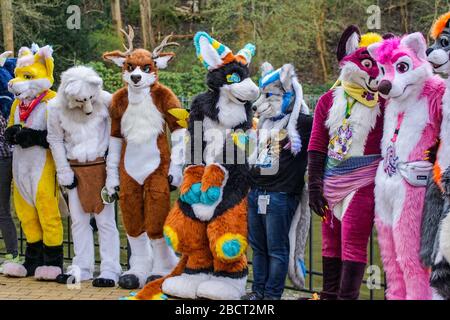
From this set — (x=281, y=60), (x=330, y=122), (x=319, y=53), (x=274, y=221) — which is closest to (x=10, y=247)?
(x=274, y=221)

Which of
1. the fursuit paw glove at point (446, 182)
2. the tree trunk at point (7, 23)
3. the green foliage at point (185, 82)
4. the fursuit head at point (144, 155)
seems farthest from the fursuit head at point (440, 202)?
the green foliage at point (185, 82)

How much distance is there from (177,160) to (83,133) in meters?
0.83

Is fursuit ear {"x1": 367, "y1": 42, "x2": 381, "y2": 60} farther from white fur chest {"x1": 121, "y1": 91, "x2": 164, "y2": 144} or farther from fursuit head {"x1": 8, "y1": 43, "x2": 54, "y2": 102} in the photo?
fursuit head {"x1": 8, "y1": 43, "x2": 54, "y2": 102}

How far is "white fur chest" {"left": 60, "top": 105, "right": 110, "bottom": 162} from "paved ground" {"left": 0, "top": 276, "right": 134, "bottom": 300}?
1.03 m

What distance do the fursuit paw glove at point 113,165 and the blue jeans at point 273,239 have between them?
1.22 m

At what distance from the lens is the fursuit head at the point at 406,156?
12.6 feet

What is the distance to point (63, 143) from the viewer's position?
5.74 m

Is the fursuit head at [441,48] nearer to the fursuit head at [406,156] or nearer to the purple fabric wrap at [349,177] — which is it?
the fursuit head at [406,156]

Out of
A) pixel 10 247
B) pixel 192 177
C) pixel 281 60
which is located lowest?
pixel 10 247

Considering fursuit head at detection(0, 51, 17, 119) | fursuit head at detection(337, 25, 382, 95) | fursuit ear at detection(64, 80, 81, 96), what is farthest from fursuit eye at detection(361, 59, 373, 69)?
fursuit head at detection(0, 51, 17, 119)

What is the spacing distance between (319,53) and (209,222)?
2137 centimetres

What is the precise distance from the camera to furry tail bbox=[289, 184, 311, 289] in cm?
487

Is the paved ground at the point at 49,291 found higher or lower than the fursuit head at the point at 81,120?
lower

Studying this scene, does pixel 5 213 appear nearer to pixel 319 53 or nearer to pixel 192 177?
pixel 192 177
